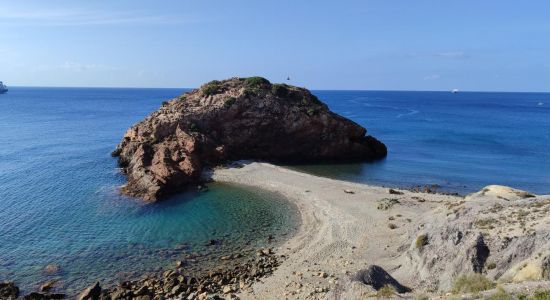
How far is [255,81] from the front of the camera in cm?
7231

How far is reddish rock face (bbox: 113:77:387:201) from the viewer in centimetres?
6162

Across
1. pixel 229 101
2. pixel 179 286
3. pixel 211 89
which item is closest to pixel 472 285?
pixel 179 286

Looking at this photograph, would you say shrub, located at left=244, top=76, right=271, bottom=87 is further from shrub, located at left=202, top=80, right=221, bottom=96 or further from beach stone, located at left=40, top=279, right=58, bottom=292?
beach stone, located at left=40, top=279, right=58, bottom=292

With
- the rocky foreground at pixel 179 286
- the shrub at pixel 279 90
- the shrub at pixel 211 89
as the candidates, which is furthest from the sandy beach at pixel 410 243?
the shrub at pixel 211 89

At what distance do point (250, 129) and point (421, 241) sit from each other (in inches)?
1688

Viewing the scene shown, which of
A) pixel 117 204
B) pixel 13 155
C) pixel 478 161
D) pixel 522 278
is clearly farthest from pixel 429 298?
pixel 13 155

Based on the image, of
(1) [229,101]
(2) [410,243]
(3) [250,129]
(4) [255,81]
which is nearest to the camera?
(2) [410,243]

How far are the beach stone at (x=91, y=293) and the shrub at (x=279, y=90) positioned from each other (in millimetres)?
48922

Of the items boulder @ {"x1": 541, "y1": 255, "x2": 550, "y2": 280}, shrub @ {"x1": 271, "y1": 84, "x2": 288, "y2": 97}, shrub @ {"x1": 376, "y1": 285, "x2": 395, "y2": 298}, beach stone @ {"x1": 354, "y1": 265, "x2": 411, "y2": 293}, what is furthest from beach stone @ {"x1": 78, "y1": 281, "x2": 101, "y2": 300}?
shrub @ {"x1": 271, "y1": 84, "x2": 288, "y2": 97}

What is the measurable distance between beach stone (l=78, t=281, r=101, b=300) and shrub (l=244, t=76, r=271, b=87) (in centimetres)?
5001

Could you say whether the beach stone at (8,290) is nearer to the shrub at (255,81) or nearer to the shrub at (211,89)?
the shrub at (211,89)

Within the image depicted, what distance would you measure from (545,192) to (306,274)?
120ft

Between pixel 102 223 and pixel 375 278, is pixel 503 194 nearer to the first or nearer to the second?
pixel 375 278

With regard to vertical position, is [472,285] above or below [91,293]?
above
